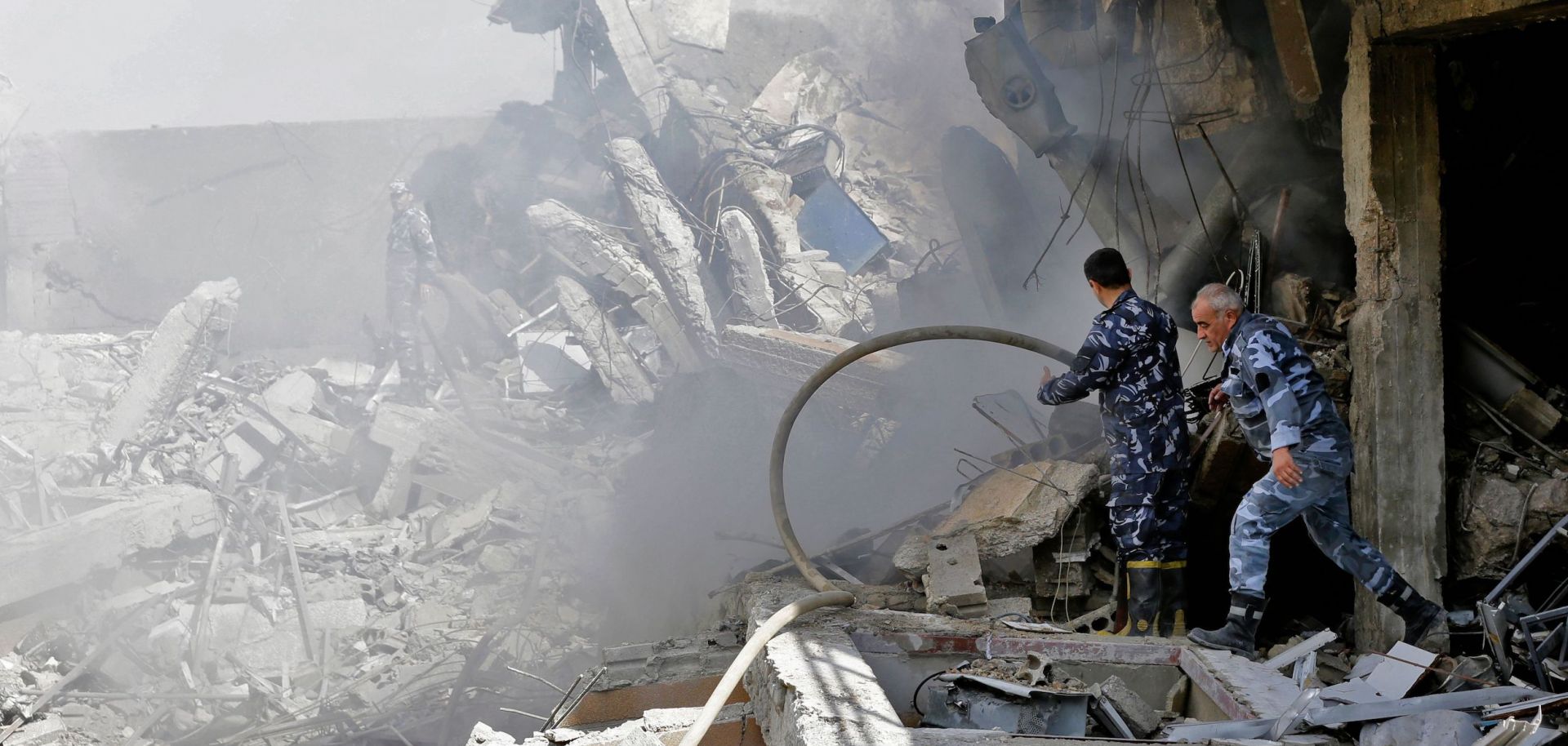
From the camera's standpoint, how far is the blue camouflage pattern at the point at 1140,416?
5.04 m

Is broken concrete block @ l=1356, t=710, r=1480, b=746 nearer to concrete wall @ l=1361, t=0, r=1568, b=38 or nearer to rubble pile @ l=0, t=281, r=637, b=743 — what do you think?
concrete wall @ l=1361, t=0, r=1568, b=38

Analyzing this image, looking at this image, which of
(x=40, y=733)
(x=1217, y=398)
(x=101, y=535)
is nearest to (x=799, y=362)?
(x=101, y=535)

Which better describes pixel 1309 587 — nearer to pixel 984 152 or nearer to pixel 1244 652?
pixel 1244 652

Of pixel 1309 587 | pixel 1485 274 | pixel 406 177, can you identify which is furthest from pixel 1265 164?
pixel 406 177

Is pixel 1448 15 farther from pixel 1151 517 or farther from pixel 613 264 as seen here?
pixel 613 264

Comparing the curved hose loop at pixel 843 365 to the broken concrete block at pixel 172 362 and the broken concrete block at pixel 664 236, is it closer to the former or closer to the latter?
the broken concrete block at pixel 664 236

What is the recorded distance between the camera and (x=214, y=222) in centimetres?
1717

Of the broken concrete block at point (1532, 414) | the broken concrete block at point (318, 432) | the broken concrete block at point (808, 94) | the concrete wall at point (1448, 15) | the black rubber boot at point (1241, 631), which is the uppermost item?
the broken concrete block at point (808, 94)

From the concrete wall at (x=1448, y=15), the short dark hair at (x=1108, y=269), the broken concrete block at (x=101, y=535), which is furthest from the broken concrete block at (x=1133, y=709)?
the broken concrete block at (x=101, y=535)

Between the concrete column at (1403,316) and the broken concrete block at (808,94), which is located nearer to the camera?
the concrete column at (1403,316)

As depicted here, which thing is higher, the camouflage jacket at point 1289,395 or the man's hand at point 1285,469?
the camouflage jacket at point 1289,395

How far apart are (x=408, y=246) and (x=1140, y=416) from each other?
11.7 m

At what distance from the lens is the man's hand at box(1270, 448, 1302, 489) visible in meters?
4.16

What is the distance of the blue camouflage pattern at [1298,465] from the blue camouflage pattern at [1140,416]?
2.01 feet
